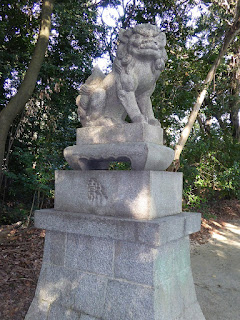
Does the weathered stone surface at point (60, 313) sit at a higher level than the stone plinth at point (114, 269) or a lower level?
lower

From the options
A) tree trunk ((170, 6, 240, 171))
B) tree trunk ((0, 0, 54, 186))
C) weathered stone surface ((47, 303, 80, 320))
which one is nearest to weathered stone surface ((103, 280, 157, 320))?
weathered stone surface ((47, 303, 80, 320))

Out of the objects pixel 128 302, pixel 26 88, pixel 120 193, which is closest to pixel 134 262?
pixel 128 302

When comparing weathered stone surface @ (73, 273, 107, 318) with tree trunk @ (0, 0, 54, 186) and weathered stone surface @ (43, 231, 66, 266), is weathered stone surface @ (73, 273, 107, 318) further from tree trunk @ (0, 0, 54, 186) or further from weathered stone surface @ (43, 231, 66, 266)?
tree trunk @ (0, 0, 54, 186)

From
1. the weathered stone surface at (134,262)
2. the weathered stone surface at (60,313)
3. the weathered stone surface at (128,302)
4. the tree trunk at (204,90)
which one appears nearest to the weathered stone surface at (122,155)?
the weathered stone surface at (134,262)

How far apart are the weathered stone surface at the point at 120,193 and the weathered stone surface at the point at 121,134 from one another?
33 centimetres

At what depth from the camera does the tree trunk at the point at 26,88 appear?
5.86 metres

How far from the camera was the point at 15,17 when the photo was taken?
306 inches

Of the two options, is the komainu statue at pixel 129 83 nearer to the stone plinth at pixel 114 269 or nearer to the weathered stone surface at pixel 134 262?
the stone plinth at pixel 114 269

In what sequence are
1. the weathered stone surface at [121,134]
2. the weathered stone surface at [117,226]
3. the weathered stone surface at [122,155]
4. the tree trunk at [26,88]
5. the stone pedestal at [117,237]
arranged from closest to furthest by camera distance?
the weathered stone surface at [117,226] < the stone pedestal at [117,237] < the weathered stone surface at [122,155] < the weathered stone surface at [121,134] < the tree trunk at [26,88]

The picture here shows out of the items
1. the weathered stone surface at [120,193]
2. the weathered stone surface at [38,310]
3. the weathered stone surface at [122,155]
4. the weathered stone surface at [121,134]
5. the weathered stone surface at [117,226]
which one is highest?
the weathered stone surface at [121,134]

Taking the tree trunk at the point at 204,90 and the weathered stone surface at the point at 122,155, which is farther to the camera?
the tree trunk at the point at 204,90

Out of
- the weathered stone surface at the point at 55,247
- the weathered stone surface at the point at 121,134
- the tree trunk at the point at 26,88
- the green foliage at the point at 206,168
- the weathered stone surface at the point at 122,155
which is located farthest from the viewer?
the green foliage at the point at 206,168

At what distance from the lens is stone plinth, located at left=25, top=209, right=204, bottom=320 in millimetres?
2363

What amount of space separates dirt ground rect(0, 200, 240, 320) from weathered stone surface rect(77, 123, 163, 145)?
2.20 meters
